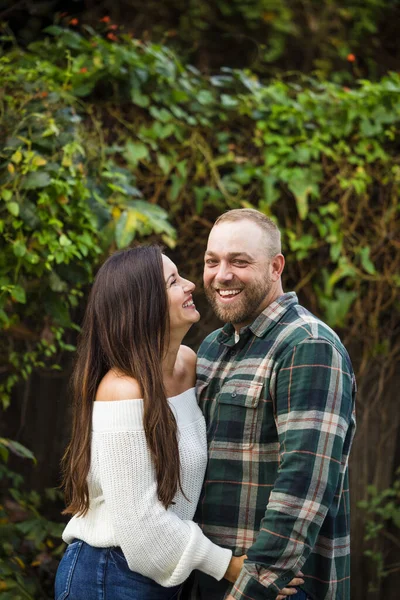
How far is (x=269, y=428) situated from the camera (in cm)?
219

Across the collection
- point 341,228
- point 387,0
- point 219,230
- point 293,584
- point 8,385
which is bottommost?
point 8,385

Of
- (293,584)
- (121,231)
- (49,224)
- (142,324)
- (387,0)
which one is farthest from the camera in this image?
(387,0)

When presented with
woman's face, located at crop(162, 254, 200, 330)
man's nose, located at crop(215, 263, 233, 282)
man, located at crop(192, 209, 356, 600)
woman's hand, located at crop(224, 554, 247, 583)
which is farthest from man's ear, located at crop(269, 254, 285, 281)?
woman's hand, located at crop(224, 554, 247, 583)

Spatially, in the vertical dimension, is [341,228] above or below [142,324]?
below

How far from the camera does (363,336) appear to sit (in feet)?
13.4

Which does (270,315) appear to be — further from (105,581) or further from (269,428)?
(105,581)

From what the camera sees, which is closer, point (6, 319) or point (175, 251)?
point (6, 319)

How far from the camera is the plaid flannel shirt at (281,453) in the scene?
6.69 ft

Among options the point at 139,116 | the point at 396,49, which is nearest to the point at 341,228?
the point at 139,116

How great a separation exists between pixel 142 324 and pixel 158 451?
0.41m

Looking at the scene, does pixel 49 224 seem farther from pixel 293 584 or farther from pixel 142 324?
pixel 293 584

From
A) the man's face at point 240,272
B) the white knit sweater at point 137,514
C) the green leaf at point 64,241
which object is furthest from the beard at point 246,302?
the green leaf at point 64,241

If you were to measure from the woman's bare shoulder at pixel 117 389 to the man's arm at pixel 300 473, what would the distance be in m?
0.45

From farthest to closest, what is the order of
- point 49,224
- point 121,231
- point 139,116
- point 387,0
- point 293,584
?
1. point 387,0
2. point 139,116
3. point 121,231
4. point 49,224
5. point 293,584
